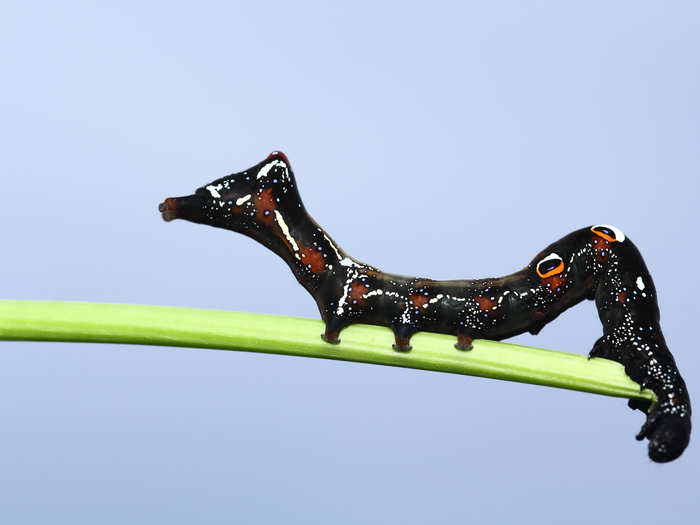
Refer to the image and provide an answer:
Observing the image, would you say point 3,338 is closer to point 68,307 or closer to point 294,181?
point 68,307

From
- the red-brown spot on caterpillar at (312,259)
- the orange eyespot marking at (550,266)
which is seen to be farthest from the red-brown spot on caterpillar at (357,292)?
the orange eyespot marking at (550,266)

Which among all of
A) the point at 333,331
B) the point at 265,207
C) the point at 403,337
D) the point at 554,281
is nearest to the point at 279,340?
the point at 333,331

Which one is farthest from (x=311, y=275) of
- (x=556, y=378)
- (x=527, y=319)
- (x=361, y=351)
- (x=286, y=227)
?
(x=556, y=378)

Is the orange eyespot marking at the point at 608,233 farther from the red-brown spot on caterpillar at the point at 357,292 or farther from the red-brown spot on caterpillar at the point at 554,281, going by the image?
the red-brown spot on caterpillar at the point at 357,292

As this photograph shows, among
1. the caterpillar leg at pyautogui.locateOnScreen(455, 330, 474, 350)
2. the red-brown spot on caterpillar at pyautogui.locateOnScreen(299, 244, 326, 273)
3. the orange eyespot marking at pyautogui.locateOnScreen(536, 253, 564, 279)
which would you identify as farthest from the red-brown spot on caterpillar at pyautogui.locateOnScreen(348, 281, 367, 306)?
the orange eyespot marking at pyautogui.locateOnScreen(536, 253, 564, 279)

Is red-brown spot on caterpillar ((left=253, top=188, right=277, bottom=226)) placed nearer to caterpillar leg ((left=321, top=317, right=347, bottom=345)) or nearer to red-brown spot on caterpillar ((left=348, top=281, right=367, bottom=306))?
red-brown spot on caterpillar ((left=348, top=281, right=367, bottom=306))

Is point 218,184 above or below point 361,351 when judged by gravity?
above

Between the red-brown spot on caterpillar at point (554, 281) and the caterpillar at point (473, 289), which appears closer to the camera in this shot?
the caterpillar at point (473, 289)
